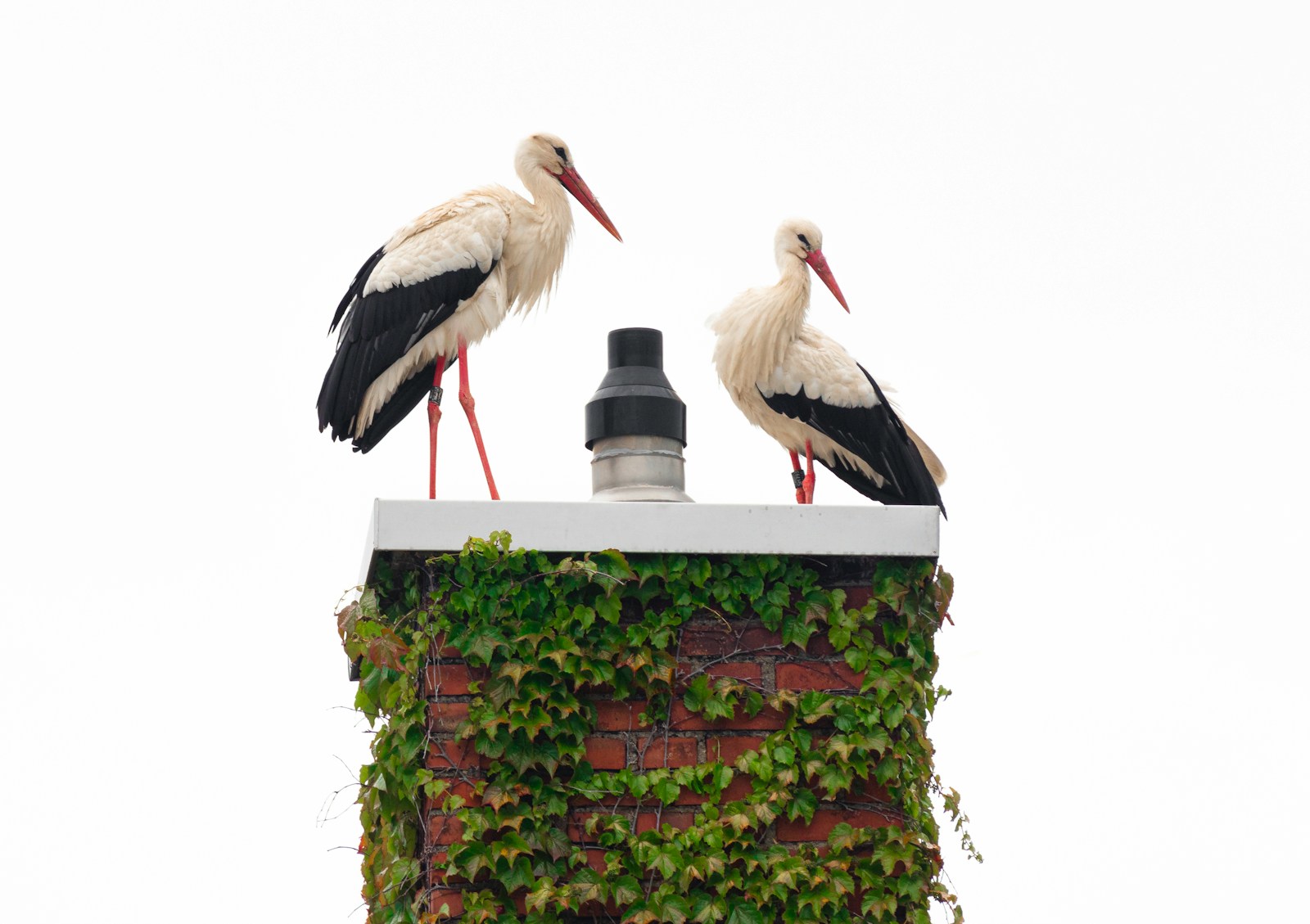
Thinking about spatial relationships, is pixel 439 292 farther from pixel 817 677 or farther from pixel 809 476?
pixel 817 677

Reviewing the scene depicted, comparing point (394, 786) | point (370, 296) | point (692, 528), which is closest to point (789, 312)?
point (370, 296)

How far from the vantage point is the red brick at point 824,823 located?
4.10m

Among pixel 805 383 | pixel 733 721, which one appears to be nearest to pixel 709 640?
pixel 733 721

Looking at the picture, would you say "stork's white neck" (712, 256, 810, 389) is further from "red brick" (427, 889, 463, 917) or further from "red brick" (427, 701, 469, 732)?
"red brick" (427, 889, 463, 917)

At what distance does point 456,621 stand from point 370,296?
2419 mm

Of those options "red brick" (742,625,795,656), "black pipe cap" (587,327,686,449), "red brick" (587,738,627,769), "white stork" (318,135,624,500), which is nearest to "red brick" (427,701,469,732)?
"red brick" (587,738,627,769)

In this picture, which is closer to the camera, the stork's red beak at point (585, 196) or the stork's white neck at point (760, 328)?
the stork's red beak at point (585, 196)

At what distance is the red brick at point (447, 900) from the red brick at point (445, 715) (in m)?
0.38

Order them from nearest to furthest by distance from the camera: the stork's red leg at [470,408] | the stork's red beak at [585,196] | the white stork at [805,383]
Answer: the stork's red leg at [470,408], the stork's red beak at [585,196], the white stork at [805,383]

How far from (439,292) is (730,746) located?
2644 millimetres

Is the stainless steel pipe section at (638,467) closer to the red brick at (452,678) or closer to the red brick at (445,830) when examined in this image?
the red brick at (452,678)

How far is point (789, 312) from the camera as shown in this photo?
7.22 metres

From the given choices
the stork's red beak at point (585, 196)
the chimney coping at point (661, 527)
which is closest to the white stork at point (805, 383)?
the stork's red beak at point (585, 196)

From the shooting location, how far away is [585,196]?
666cm
